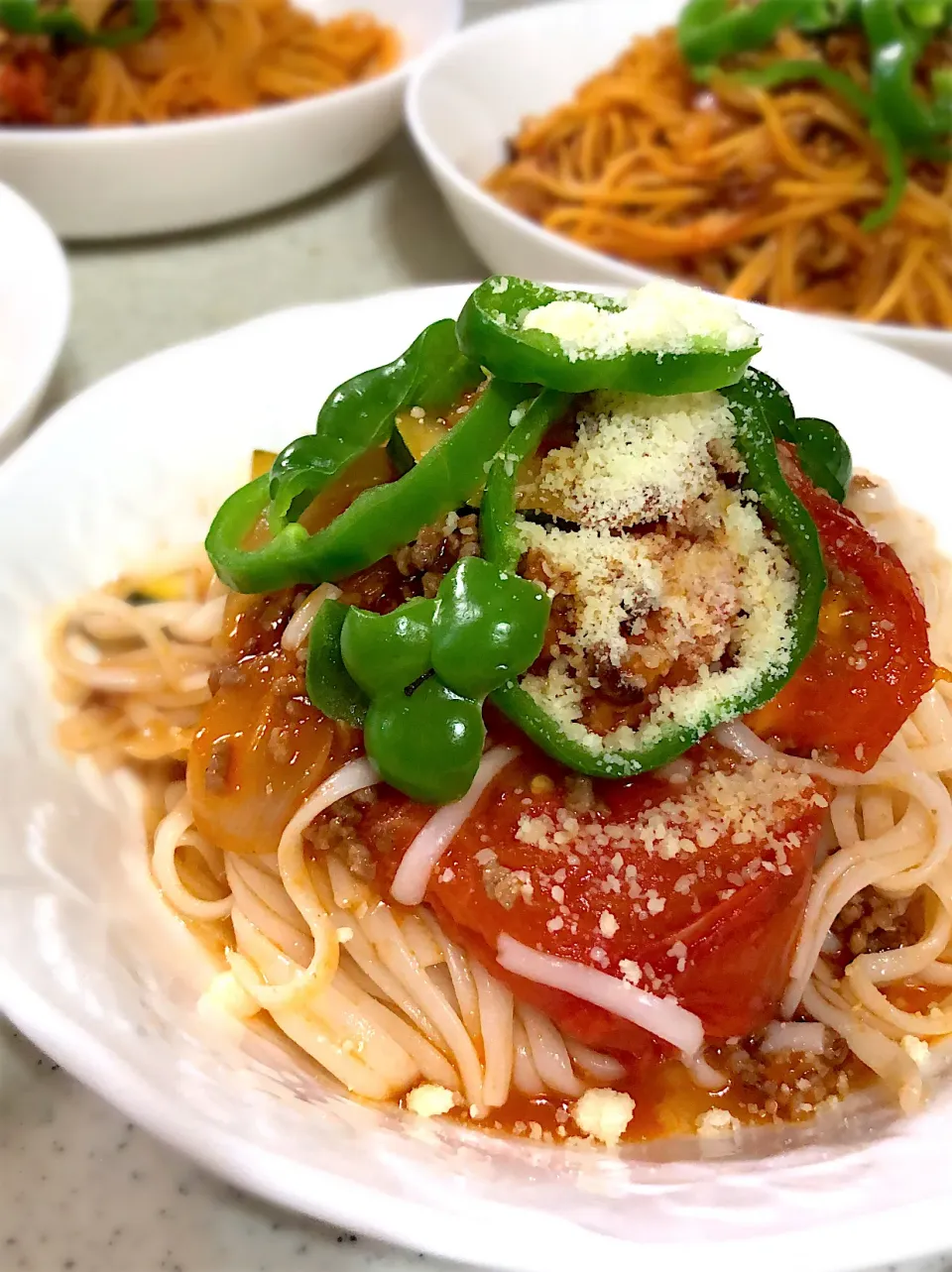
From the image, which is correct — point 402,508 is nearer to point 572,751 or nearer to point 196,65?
point 572,751

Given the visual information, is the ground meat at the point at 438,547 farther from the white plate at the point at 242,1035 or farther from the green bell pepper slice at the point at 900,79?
the green bell pepper slice at the point at 900,79

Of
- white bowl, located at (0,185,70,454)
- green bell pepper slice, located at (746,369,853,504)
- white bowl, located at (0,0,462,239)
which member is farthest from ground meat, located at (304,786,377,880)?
white bowl, located at (0,0,462,239)

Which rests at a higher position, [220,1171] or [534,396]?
[534,396]

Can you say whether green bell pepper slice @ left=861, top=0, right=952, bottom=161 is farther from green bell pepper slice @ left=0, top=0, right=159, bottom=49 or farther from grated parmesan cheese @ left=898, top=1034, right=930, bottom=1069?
grated parmesan cheese @ left=898, top=1034, right=930, bottom=1069

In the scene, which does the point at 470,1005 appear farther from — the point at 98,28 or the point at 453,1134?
the point at 98,28

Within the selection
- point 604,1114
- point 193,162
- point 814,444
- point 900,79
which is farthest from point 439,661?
point 900,79

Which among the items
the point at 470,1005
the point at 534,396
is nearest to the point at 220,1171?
the point at 470,1005

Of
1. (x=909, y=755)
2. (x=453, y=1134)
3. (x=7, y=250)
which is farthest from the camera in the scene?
(x=7, y=250)
